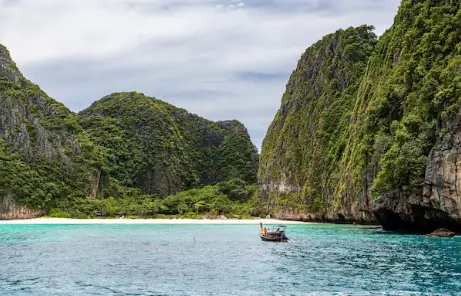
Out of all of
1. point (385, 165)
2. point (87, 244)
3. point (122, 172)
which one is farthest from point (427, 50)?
point (122, 172)

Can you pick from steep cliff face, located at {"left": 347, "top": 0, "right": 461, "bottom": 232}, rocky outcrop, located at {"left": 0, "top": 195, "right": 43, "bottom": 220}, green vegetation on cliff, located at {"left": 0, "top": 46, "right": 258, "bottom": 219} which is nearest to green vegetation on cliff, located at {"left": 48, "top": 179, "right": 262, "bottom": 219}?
green vegetation on cliff, located at {"left": 0, "top": 46, "right": 258, "bottom": 219}

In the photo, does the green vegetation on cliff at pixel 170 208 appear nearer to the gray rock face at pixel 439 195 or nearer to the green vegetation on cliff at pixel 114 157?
the green vegetation on cliff at pixel 114 157

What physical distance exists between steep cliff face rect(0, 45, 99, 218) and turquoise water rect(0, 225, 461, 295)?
55.9 metres

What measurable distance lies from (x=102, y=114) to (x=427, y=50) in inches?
4908

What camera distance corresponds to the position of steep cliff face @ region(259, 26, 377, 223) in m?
89.4

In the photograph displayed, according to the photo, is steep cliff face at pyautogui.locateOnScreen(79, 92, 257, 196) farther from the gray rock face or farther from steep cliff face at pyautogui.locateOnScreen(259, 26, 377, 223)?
the gray rock face

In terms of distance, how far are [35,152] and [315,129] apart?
5560 cm

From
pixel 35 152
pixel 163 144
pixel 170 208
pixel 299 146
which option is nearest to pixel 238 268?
pixel 299 146

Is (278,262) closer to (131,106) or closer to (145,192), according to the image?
(145,192)

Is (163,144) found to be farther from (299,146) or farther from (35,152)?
(299,146)

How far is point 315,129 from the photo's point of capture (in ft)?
329

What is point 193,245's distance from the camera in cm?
4531

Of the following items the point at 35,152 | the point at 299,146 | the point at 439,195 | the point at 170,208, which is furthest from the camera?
the point at 170,208

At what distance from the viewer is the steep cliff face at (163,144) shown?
14725 centimetres
